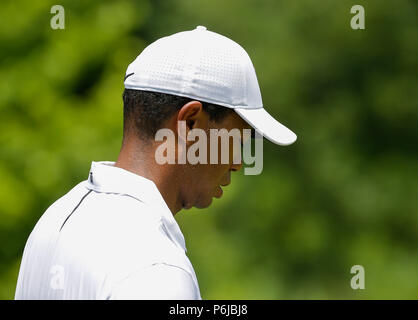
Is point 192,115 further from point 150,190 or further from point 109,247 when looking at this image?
point 109,247

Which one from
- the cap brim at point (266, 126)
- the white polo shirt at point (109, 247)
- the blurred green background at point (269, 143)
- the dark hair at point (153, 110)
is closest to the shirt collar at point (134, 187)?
the white polo shirt at point (109, 247)

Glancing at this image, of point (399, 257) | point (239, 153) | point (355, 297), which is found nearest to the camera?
point (239, 153)

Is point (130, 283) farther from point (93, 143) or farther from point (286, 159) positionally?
point (286, 159)

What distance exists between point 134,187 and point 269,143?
4996 millimetres

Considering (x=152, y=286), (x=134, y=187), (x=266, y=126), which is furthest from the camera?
(x=266, y=126)

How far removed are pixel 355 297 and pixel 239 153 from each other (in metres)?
4.41

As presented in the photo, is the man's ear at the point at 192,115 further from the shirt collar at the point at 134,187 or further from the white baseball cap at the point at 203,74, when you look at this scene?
the shirt collar at the point at 134,187

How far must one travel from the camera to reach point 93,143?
521 cm

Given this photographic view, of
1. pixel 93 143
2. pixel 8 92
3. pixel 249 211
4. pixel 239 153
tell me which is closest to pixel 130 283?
pixel 239 153

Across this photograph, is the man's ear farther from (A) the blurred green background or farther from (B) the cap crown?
(A) the blurred green background

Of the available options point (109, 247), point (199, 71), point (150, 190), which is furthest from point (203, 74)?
point (109, 247)

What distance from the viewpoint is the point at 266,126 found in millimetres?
1687

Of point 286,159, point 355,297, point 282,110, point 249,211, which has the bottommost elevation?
point 355,297

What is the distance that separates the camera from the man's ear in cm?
157
